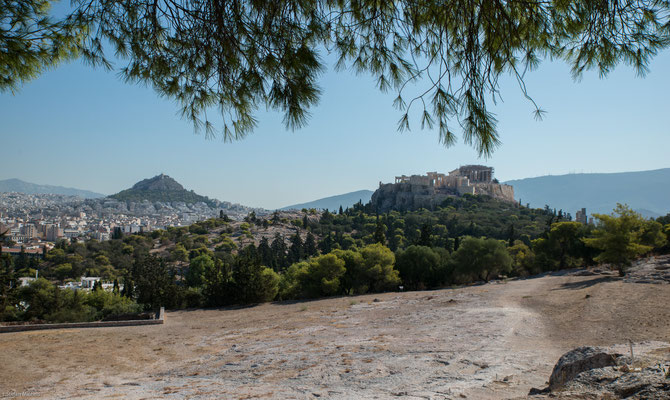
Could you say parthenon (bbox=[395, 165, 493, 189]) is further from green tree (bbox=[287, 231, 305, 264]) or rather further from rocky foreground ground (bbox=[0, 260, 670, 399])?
rocky foreground ground (bbox=[0, 260, 670, 399])

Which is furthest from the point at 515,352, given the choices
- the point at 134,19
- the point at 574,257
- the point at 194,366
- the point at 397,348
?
the point at 574,257

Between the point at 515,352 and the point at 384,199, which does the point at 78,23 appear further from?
the point at 384,199

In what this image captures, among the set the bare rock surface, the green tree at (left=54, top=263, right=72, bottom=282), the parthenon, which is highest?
the parthenon

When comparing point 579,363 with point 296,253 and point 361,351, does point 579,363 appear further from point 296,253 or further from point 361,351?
point 296,253

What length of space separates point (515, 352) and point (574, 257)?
26340mm

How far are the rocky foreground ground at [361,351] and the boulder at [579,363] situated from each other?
0.61 ft

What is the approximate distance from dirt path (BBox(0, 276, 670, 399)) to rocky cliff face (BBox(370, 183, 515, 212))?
85979 mm

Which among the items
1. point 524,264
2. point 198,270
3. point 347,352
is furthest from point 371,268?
point 198,270

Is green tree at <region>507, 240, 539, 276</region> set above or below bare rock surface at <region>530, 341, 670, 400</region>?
below

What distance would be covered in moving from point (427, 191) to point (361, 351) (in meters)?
99.6

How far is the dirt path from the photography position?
5432 millimetres

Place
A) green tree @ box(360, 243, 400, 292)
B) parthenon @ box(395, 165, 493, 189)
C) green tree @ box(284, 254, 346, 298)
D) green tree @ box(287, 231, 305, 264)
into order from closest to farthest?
green tree @ box(284, 254, 346, 298), green tree @ box(360, 243, 400, 292), green tree @ box(287, 231, 305, 264), parthenon @ box(395, 165, 493, 189)

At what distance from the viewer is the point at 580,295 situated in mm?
13555

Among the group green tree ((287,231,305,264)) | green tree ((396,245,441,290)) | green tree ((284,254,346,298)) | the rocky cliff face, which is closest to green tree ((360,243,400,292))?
green tree ((284,254,346,298))
